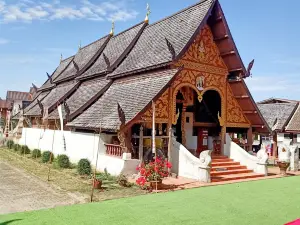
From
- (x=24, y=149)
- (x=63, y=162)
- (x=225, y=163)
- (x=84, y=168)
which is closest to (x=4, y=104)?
(x=24, y=149)

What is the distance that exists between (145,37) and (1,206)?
12.9 meters

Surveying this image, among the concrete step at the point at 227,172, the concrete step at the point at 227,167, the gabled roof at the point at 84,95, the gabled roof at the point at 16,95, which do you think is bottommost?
the concrete step at the point at 227,172

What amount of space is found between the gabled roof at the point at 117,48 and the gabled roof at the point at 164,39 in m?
0.47

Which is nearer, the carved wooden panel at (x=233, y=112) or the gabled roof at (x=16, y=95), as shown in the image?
the carved wooden panel at (x=233, y=112)

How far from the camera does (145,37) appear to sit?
712 inches

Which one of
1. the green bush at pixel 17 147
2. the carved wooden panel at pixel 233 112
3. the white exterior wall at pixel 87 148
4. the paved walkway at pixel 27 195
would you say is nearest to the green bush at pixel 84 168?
the white exterior wall at pixel 87 148

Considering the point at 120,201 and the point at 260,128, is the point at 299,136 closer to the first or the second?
the point at 260,128

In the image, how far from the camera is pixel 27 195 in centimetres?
916

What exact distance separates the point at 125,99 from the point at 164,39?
4.07 metres

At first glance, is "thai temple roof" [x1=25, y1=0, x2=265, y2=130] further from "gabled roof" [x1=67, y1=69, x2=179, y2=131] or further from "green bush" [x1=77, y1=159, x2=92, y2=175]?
"green bush" [x1=77, y1=159, x2=92, y2=175]

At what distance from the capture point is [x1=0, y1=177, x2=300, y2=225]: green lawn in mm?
6707

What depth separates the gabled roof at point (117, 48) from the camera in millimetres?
17952

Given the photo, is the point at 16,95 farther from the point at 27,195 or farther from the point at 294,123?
the point at 27,195

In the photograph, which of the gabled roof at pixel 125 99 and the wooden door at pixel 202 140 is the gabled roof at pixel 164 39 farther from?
the wooden door at pixel 202 140
